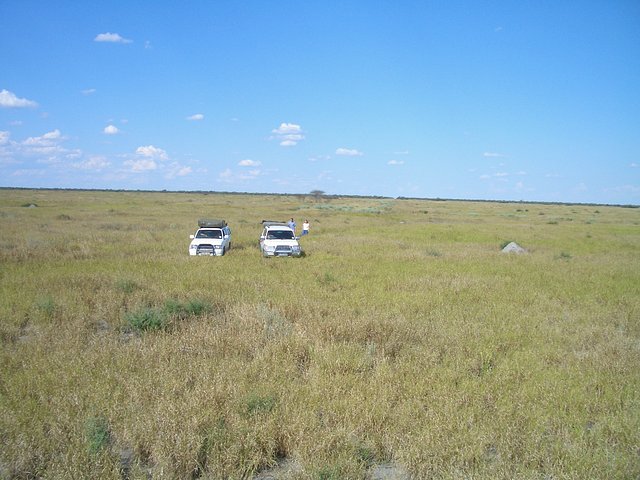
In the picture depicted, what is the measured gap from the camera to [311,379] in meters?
6.46

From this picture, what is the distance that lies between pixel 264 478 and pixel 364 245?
22.4 metres

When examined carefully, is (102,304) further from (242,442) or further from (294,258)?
(294,258)

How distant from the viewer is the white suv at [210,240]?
20.7 m

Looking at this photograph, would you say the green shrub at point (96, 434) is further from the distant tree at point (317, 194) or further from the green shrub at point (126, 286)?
the distant tree at point (317, 194)

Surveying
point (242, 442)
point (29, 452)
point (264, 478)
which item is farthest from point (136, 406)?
point (264, 478)

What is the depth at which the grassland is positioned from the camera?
464 centimetres

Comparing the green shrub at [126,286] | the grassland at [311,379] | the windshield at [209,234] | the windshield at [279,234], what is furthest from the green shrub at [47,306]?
the windshield at [279,234]

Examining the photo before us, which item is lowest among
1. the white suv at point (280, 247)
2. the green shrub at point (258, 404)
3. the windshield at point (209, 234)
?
the green shrub at point (258, 404)

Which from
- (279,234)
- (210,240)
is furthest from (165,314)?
(279,234)

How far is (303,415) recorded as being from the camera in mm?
5328

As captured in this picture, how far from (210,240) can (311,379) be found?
51.7 ft

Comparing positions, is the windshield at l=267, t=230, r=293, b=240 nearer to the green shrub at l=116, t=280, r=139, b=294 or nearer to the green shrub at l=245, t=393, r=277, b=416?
the green shrub at l=116, t=280, r=139, b=294

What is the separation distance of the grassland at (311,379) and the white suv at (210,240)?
6.17 meters

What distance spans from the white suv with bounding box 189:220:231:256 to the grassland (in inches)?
243
